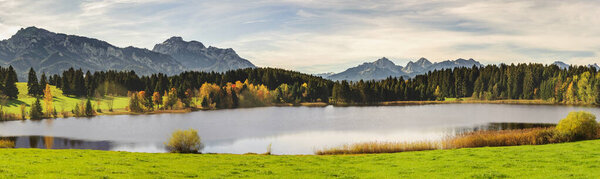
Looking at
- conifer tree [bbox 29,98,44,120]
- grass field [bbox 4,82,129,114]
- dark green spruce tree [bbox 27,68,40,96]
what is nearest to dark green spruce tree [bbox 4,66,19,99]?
grass field [bbox 4,82,129,114]

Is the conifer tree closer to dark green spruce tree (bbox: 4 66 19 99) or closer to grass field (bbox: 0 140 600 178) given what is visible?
dark green spruce tree (bbox: 4 66 19 99)

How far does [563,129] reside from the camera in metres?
48.1

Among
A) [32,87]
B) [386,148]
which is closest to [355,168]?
[386,148]

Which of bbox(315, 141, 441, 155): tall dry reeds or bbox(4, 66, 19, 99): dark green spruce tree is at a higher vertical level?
bbox(4, 66, 19, 99): dark green spruce tree

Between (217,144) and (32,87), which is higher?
(32,87)

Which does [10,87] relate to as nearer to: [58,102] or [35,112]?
[58,102]

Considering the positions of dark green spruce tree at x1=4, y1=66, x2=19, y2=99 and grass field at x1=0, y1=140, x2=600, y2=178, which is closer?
grass field at x1=0, y1=140, x2=600, y2=178

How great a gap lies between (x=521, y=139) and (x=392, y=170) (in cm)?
3247

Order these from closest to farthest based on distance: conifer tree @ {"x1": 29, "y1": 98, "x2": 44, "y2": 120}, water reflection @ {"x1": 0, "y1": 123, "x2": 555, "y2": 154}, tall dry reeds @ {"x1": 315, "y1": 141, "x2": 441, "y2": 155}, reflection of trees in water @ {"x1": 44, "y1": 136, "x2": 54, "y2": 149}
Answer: tall dry reeds @ {"x1": 315, "y1": 141, "x2": 441, "y2": 155} → water reflection @ {"x1": 0, "y1": 123, "x2": 555, "y2": 154} → reflection of trees in water @ {"x1": 44, "y1": 136, "x2": 54, "y2": 149} → conifer tree @ {"x1": 29, "y1": 98, "x2": 44, "y2": 120}

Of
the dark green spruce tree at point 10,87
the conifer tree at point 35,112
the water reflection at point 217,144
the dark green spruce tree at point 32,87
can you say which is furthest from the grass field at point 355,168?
the dark green spruce tree at point 32,87

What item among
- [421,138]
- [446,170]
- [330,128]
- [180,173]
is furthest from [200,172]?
[330,128]

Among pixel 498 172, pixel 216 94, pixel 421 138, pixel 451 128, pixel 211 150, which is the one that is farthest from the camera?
pixel 216 94

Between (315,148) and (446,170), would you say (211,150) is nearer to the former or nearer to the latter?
(315,148)

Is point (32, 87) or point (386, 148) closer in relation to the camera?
point (386, 148)
